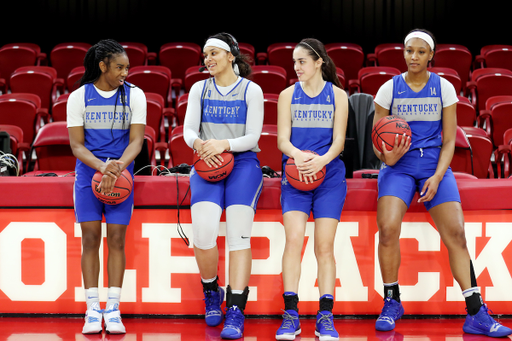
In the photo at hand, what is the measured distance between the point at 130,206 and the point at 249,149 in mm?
738

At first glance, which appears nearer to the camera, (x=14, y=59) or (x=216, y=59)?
(x=216, y=59)

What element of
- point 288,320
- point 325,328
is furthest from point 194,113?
point 325,328

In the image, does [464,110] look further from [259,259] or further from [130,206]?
[130,206]

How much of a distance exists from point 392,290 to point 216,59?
1.62 meters

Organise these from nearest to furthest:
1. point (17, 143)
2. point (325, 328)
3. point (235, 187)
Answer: point (325, 328) → point (235, 187) → point (17, 143)

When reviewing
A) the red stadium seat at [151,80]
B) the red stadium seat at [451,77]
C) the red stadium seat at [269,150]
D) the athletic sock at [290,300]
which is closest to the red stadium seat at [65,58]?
the red stadium seat at [151,80]

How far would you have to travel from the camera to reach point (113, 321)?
266cm

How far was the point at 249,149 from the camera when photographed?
2.85m

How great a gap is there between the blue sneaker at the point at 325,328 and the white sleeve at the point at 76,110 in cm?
167

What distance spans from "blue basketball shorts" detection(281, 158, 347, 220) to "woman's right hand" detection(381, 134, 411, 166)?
0.88ft

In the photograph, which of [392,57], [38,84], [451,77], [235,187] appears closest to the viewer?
[235,187]

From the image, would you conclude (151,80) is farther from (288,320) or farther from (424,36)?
(288,320)

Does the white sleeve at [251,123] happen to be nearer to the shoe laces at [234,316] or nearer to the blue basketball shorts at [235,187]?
the blue basketball shorts at [235,187]

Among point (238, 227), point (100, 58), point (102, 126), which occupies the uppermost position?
point (100, 58)
